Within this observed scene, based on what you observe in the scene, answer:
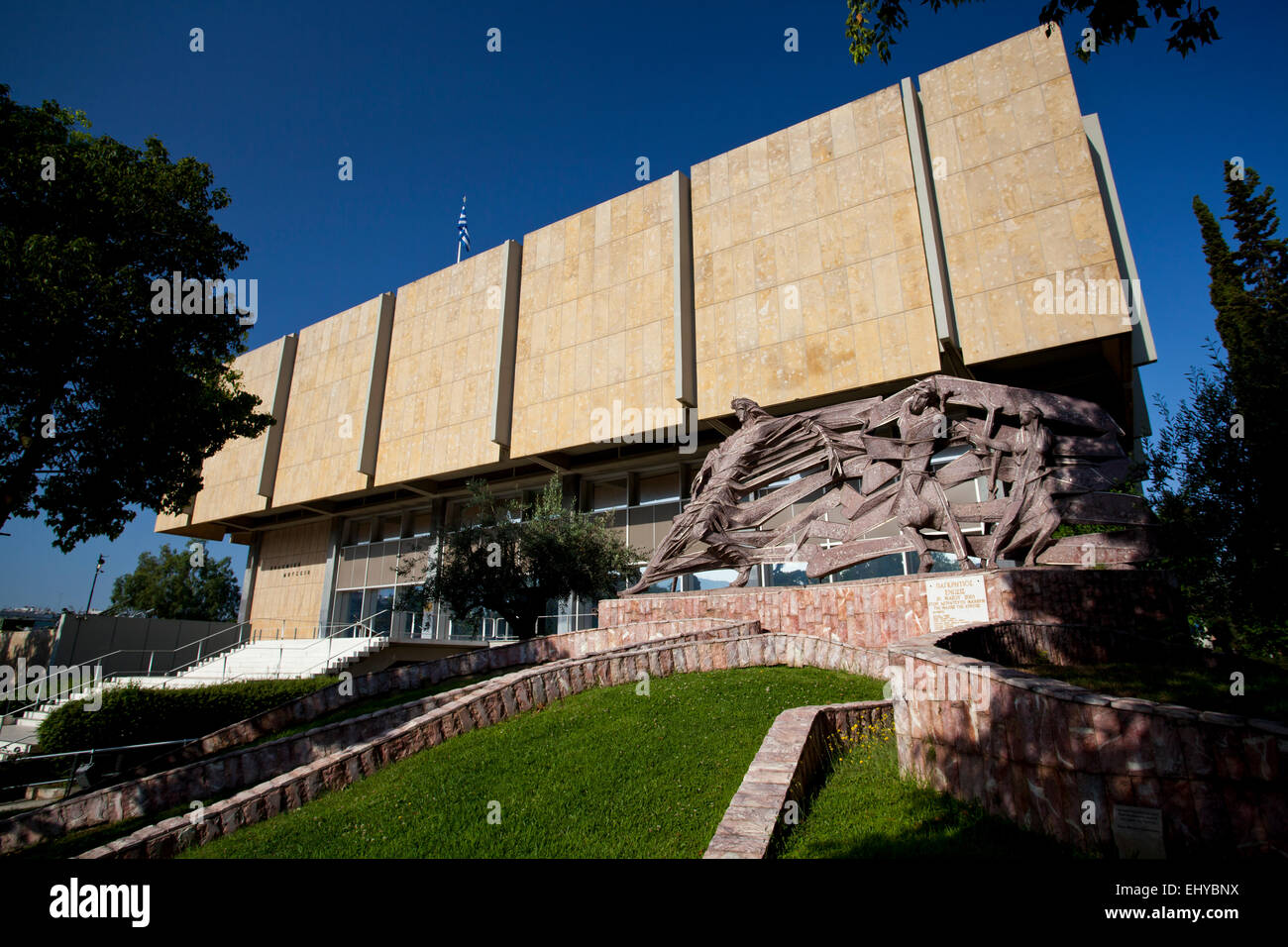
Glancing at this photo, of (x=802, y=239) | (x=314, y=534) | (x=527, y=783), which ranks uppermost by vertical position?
(x=802, y=239)

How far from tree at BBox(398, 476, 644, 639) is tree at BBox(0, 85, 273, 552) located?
10.2m

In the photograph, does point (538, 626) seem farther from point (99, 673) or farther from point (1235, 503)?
point (1235, 503)

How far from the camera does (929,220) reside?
24125 mm

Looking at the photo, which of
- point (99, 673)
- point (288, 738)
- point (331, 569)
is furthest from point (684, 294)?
point (331, 569)

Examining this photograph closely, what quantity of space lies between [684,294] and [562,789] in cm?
2436

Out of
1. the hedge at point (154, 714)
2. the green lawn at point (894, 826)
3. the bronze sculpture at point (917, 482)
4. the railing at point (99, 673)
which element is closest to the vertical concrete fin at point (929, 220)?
the bronze sculpture at point (917, 482)

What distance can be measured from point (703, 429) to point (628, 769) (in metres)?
23.0

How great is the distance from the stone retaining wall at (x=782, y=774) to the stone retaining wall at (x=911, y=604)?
17.5 feet

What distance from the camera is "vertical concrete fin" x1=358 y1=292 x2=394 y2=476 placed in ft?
117

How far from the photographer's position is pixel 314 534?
4219cm

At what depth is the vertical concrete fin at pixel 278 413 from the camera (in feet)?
131

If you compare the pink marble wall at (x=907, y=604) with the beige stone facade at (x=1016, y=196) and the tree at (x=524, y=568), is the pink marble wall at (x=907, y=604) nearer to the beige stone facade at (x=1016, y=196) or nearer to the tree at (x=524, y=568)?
the tree at (x=524, y=568)
